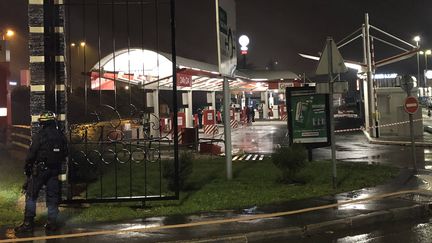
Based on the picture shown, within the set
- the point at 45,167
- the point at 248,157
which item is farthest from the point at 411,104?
the point at 45,167

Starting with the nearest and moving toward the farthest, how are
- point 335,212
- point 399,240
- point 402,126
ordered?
1. point 399,240
2. point 335,212
3. point 402,126

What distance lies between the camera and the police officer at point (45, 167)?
24.9 feet

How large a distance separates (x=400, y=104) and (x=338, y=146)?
21.2 ft

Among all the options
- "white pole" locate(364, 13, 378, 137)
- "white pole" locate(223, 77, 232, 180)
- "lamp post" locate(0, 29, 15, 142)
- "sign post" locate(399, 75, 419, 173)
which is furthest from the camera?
"lamp post" locate(0, 29, 15, 142)

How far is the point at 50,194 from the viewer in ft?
25.5

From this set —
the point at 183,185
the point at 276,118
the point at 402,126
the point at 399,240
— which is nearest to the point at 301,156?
the point at 183,185

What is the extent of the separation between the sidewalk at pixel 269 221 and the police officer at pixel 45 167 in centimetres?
28

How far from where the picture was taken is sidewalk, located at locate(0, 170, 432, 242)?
7371mm

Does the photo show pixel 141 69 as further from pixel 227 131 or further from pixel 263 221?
pixel 263 221

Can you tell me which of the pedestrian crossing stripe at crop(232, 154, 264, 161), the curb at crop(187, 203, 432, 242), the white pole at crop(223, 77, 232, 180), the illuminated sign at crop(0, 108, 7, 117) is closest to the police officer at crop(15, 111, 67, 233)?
the curb at crop(187, 203, 432, 242)

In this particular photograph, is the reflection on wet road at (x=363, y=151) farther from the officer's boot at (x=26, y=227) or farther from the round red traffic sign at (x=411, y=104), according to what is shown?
the officer's boot at (x=26, y=227)

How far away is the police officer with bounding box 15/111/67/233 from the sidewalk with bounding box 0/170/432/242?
0.93 ft

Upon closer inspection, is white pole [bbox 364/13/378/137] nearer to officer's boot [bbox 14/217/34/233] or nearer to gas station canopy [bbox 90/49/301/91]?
gas station canopy [bbox 90/49/301/91]

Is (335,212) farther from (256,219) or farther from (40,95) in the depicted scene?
(40,95)
